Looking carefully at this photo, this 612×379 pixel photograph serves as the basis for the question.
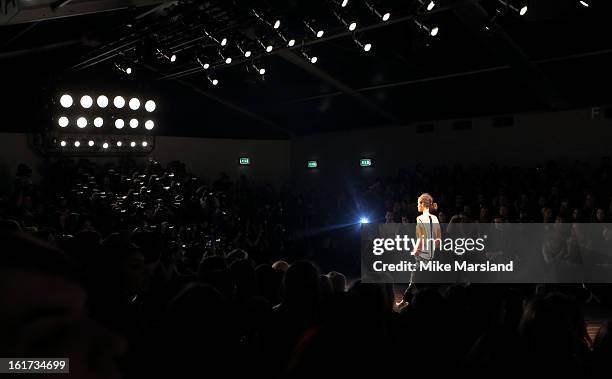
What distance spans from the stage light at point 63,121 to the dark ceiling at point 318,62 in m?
0.42

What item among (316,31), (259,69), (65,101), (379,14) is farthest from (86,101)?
(379,14)

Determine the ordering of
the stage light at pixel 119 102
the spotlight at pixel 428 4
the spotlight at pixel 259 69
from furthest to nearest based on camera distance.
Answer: the stage light at pixel 119 102, the spotlight at pixel 259 69, the spotlight at pixel 428 4

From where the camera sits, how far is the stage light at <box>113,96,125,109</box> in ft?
45.6

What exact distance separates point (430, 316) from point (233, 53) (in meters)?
9.24

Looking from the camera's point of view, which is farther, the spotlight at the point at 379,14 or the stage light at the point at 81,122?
the stage light at the point at 81,122

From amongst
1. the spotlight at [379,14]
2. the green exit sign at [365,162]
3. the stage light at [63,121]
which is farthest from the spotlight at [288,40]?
the green exit sign at [365,162]

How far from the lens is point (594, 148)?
13641mm

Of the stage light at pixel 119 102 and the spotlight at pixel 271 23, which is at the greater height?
the spotlight at pixel 271 23

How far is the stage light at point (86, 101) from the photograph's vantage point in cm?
1360

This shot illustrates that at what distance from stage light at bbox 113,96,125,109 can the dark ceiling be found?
26 cm

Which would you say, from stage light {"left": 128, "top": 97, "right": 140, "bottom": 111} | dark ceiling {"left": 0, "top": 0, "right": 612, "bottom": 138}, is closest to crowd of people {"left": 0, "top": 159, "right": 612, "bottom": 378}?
dark ceiling {"left": 0, "top": 0, "right": 612, "bottom": 138}

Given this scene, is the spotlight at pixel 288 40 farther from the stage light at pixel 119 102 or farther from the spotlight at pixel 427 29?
the stage light at pixel 119 102

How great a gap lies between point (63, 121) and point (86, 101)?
0.73 meters

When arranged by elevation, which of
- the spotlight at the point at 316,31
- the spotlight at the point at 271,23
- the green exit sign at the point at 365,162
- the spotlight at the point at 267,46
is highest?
the spotlight at the point at 316,31
